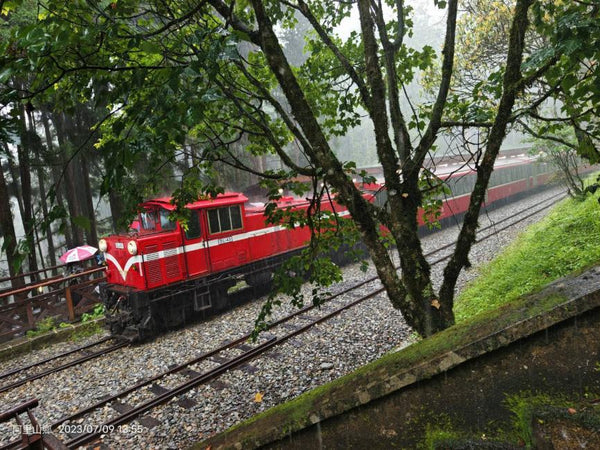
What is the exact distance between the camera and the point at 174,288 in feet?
31.0

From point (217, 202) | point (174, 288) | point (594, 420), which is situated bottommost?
point (174, 288)

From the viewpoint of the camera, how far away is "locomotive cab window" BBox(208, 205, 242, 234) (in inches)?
404

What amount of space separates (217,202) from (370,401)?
8.81 metres

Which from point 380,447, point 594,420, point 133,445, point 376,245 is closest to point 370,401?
point 380,447

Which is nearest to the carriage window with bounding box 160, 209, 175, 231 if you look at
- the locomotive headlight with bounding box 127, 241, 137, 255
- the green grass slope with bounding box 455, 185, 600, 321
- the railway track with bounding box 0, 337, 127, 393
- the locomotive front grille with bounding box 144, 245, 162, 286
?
the locomotive front grille with bounding box 144, 245, 162, 286

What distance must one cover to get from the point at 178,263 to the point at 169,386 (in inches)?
143

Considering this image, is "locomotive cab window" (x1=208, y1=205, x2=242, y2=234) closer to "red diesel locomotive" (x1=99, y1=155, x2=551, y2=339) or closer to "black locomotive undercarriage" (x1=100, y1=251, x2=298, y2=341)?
"red diesel locomotive" (x1=99, y1=155, x2=551, y2=339)

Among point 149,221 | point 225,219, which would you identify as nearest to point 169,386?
point 149,221

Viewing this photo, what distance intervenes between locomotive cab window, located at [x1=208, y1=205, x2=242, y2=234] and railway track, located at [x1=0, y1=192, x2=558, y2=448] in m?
3.14

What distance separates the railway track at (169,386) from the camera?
548 centimetres

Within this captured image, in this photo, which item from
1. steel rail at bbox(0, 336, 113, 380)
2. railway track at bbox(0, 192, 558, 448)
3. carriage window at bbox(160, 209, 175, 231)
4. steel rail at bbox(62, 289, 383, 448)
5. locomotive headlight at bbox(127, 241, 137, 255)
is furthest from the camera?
carriage window at bbox(160, 209, 175, 231)

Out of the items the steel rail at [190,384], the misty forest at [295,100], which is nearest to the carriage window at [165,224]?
the steel rail at [190,384]

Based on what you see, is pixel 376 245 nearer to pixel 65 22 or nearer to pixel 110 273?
→ pixel 65 22

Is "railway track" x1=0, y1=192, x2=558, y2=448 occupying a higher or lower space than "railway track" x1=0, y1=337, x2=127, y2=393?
lower
